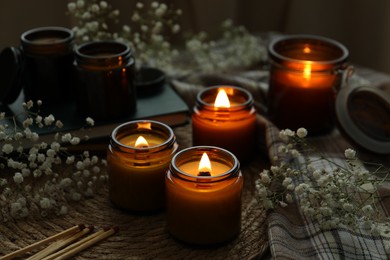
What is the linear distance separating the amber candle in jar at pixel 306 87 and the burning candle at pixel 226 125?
0.11 metres

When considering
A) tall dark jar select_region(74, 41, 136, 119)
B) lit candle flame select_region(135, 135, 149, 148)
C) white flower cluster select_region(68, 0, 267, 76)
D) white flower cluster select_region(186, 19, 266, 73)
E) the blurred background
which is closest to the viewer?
lit candle flame select_region(135, 135, 149, 148)

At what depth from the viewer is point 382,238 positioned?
3.07 ft

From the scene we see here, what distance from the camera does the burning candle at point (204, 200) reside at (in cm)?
89

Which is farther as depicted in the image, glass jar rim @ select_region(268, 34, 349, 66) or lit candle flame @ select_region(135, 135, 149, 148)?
glass jar rim @ select_region(268, 34, 349, 66)

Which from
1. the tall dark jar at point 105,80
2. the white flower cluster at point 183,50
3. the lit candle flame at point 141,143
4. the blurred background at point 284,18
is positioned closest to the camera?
the lit candle flame at point 141,143

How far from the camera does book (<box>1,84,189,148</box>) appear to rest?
111 centimetres

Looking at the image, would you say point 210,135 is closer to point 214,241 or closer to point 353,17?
point 214,241

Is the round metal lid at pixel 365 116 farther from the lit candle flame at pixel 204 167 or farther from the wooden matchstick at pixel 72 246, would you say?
the wooden matchstick at pixel 72 246

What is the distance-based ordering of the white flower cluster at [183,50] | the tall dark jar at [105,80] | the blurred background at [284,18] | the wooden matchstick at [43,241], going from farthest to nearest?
1. the blurred background at [284,18]
2. the white flower cluster at [183,50]
3. the tall dark jar at [105,80]
4. the wooden matchstick at [43,241]

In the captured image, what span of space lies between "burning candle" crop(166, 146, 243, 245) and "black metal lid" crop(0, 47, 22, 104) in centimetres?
37

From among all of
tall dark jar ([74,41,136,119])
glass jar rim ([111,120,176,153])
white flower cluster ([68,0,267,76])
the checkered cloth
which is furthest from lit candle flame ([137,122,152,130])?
white flower cluster ([68,0,267,76])

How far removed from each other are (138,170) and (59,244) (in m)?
0.16

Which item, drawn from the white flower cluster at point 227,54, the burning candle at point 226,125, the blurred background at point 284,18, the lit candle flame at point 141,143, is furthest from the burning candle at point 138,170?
the blurred background at point 284,18

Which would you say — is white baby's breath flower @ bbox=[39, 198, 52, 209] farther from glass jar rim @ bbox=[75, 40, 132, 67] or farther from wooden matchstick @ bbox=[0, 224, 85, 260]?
glass jar rim @ bbox=[75, 40, 132, 67]
